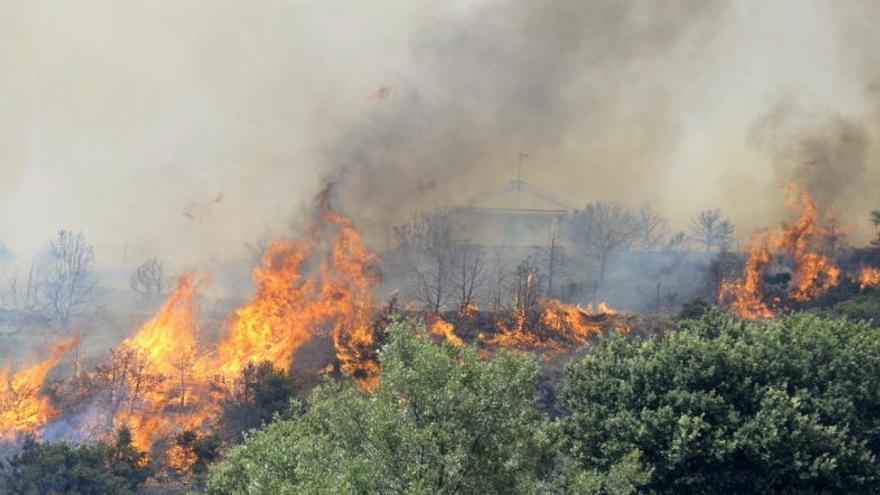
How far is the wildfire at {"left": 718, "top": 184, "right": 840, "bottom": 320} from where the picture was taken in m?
61.7

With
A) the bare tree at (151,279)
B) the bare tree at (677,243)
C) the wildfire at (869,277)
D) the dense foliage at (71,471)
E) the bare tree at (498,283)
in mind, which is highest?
the bare tree at (677,243)

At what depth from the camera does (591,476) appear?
24.0 m

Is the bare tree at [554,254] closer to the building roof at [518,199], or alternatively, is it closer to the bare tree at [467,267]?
the building roof at [518,199]

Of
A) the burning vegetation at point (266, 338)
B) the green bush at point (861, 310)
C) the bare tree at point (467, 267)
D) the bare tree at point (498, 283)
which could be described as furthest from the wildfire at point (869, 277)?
the bare tree at point (467, 267)

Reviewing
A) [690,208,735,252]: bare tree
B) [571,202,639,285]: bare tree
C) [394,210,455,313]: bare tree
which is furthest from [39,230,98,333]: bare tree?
[690,208,735,252]: bare tree

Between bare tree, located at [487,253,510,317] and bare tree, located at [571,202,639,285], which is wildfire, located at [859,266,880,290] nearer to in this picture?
bare tree, located at [571,202,639,285]

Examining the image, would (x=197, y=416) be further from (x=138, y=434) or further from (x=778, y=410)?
(x=778, y=410)

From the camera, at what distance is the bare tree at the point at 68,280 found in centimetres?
6128

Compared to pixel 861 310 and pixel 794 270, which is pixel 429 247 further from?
pixel 861 310

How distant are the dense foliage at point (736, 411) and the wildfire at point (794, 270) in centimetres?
2821

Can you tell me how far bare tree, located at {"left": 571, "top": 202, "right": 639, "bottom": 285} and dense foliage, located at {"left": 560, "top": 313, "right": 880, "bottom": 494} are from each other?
42.2 meters

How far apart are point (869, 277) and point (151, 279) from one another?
53.0 metres

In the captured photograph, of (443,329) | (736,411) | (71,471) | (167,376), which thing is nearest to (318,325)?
(443,329)

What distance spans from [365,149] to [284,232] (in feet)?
27.2
